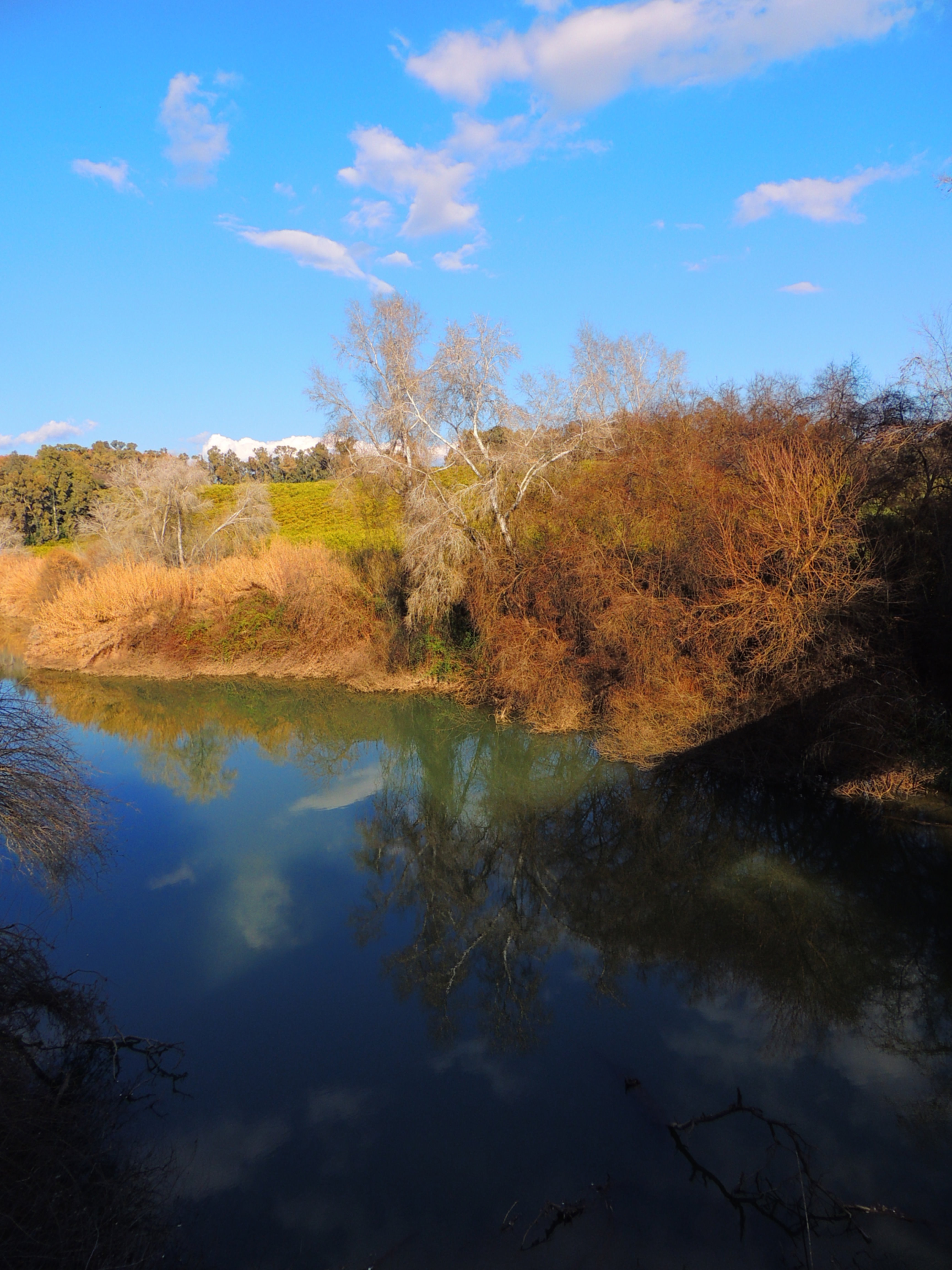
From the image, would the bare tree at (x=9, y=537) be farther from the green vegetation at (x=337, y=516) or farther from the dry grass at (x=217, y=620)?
the dry grass at (x=217, y=620)

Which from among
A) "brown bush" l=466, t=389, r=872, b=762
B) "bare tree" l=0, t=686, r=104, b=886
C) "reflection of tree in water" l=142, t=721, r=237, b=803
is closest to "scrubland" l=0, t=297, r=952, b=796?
"brown bush" l=466, t=389, r=872, b=762

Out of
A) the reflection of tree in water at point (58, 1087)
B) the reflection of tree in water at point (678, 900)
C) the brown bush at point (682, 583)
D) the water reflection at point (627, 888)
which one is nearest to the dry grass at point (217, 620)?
the brown bush at point (682, 583)

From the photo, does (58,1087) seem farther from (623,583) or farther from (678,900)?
(623,583)

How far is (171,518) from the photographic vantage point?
3784 centimetres

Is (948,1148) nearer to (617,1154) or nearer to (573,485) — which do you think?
(617,1154)

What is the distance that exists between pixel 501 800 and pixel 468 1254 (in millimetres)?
7967

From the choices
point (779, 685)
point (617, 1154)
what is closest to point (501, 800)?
point (779, 685)

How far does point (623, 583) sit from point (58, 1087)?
11725mm

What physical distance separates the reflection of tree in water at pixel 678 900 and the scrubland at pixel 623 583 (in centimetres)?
123

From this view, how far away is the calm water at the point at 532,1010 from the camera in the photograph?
495cm

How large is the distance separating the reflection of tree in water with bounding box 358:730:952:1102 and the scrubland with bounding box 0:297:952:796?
4.03 ft

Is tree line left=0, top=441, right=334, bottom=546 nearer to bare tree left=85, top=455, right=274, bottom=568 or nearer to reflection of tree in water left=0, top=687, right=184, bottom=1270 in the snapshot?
bare tree left=85, top=455, right=274, bottom=568

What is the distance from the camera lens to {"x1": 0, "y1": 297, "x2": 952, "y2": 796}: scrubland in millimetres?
11570

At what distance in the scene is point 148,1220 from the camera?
16.0 feet
